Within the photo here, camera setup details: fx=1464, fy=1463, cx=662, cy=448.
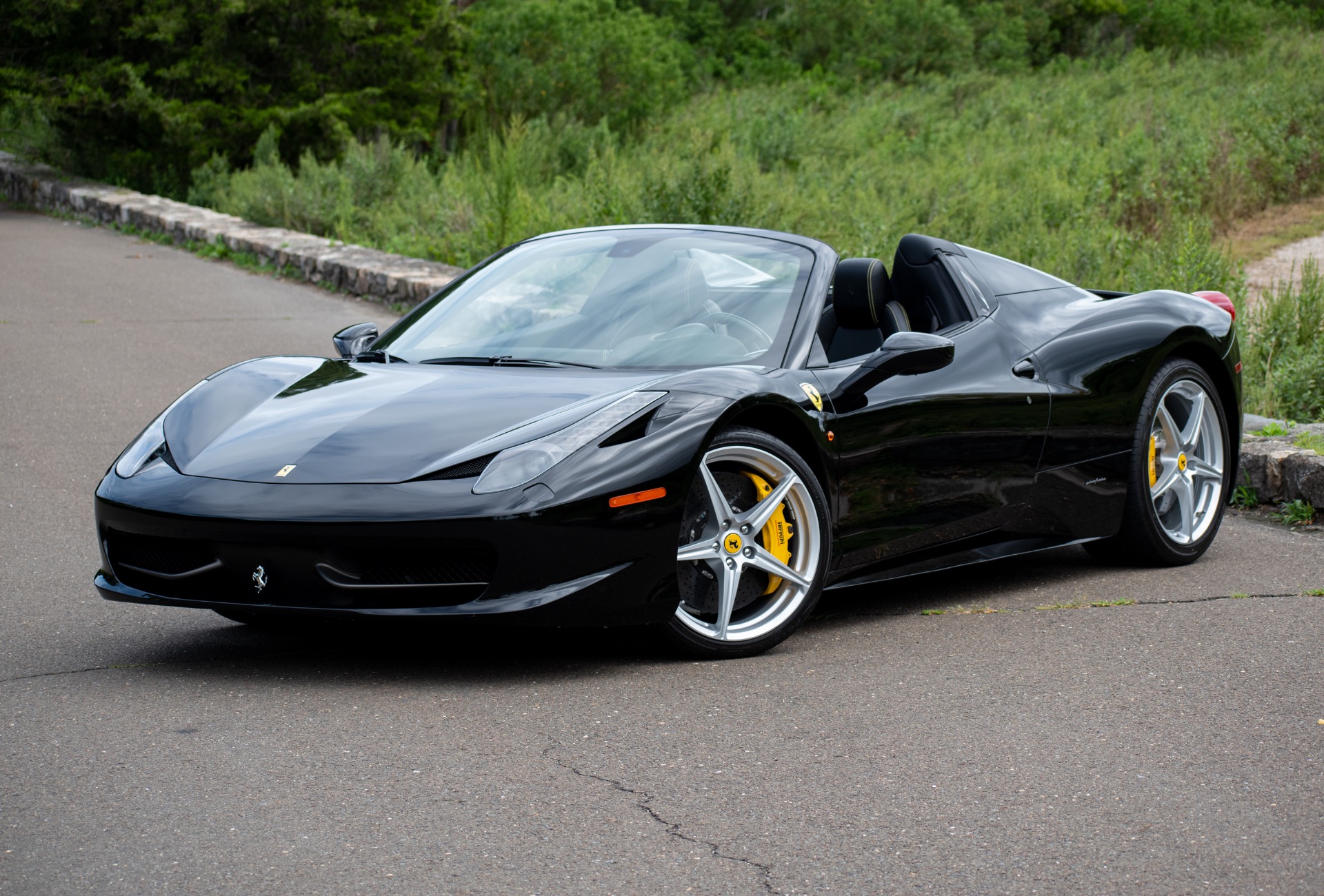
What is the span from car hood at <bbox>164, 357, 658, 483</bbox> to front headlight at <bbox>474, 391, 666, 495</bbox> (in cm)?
4

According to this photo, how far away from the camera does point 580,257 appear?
5.18 m

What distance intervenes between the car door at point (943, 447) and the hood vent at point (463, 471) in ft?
3.87

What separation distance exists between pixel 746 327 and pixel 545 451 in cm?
112

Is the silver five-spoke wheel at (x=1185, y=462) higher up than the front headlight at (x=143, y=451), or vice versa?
the front headlight at (x=143, y=451)

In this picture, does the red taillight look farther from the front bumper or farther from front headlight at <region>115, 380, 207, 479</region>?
front headlight at <region>115, 380, 207, 479</region>

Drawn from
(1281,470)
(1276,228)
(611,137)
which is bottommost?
(1276,228)

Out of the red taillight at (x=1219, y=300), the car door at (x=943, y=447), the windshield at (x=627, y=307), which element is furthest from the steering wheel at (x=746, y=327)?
the red taillight at (x=1219, y=300)

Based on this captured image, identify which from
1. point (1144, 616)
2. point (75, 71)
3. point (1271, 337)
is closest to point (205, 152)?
point (75, 71)

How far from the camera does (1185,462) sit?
5.74m

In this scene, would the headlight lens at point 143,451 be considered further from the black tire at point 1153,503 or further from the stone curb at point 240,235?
the stone curb at point 240,235

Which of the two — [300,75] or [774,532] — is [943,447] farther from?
[300,75]

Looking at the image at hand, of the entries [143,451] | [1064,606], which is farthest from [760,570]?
[143,451]

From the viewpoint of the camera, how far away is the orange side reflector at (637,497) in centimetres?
385

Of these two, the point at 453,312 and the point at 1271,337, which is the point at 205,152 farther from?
the point at 453,312
